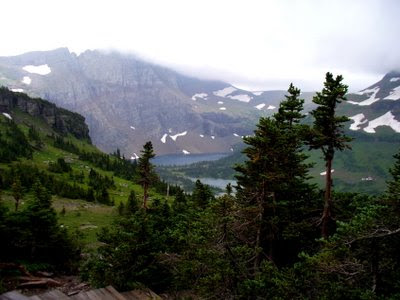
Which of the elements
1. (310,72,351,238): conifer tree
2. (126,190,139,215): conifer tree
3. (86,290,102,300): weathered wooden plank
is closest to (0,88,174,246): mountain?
(126,190,139,215): conifer tree

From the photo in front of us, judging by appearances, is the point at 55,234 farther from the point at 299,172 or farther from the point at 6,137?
the point at 6,137

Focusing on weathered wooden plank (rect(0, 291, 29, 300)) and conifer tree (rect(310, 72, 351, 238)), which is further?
conifer tree (rect(310, 72, 351, 238))

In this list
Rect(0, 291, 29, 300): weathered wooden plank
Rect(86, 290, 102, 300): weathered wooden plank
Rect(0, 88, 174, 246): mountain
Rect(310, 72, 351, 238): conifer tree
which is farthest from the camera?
Rect(0, 88, 174, 246): mountain

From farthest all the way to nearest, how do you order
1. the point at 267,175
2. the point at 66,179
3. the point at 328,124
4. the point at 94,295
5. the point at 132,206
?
the point at 66,179, the point at 132,206, the point at 328,124, the point at 267,175, the point at 94,295

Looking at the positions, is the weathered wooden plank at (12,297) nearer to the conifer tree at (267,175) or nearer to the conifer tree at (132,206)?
the conifer tree at (267,175)

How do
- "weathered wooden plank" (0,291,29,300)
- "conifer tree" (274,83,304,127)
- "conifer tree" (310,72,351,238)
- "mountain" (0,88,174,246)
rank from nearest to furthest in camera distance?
"weathered wooden plank" (0,291,29,300) → "conifer tree" (310,72,351,238) → "conifer tree" (274,83,304,127) → "mountain" (0,88,174,246)

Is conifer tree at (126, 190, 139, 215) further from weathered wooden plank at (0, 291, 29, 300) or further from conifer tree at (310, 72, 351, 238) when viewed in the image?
weathered wooden plank at (0, 291, 29, 300)

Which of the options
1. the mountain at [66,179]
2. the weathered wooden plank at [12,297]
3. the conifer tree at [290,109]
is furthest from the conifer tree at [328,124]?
the mountain at [66,179]

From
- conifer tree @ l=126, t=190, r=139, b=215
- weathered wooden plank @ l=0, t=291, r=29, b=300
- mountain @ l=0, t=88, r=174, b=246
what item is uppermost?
weathered wooden plank @ l=0, t=291, r=29, b=300

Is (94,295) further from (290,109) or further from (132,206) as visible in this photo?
(132,206)

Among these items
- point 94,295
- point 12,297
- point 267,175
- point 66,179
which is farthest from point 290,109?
point 66,179

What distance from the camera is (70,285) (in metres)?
25.9

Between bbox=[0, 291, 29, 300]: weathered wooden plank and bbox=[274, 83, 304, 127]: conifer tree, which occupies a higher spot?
bbox=[274, 83, 304, 127]: conifer tree

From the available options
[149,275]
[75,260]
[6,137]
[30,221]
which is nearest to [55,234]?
[30,221]
